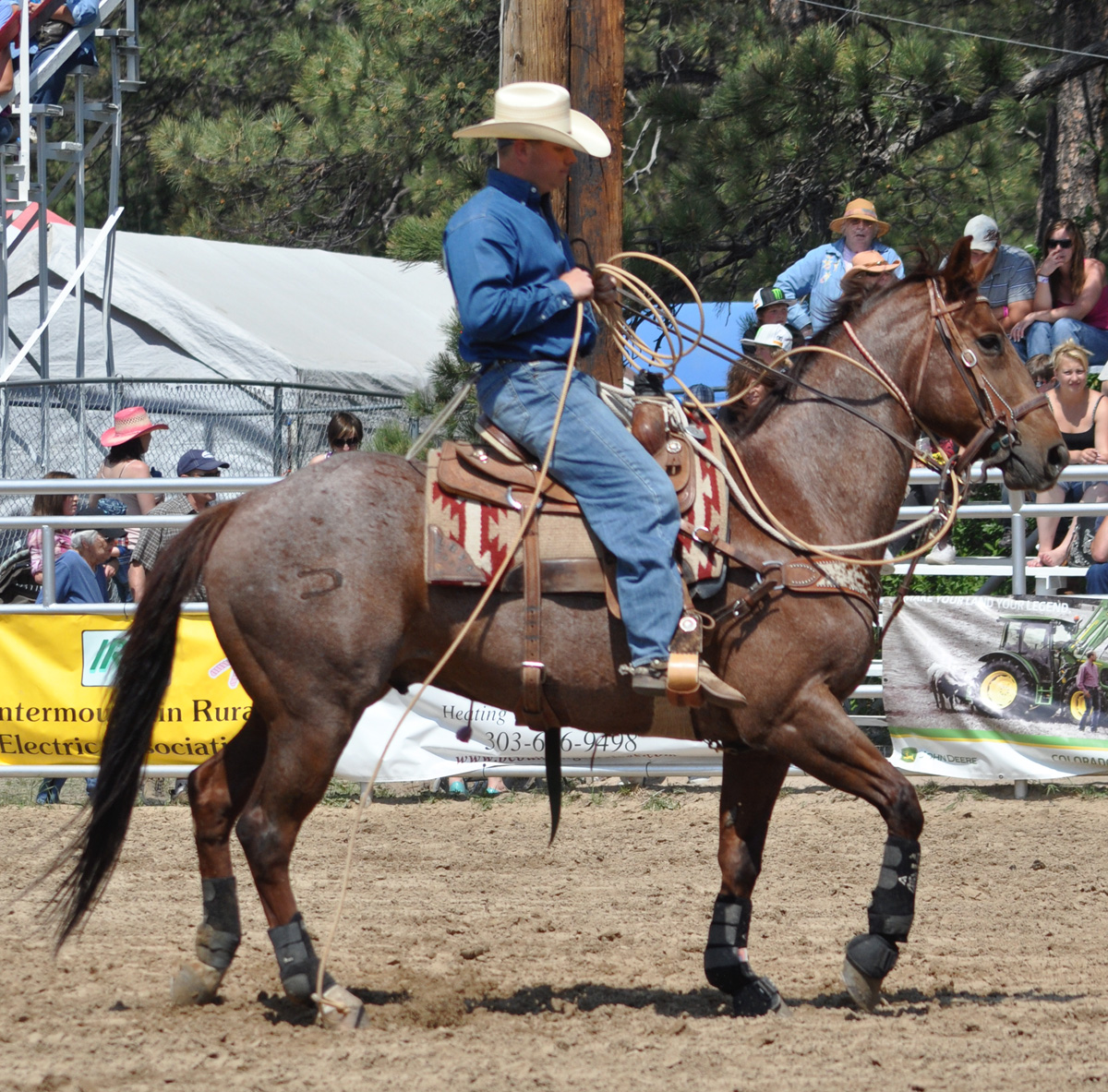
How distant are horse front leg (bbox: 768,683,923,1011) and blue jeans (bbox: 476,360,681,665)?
1.73ft

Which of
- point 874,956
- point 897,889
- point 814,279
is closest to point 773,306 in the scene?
point 814,279

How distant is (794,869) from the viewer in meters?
7.04

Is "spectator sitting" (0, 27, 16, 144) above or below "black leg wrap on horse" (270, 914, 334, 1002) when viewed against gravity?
above

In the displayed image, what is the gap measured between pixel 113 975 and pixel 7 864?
220 centimetres

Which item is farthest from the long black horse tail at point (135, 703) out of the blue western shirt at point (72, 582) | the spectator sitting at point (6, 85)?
the spectator sitting at point (6, 85)

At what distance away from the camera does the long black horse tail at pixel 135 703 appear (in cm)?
486

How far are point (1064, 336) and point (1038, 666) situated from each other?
9.87ft

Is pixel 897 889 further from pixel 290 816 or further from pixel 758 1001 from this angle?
pixel 290 816

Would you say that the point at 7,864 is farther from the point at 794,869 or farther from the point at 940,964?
the point at 940,964

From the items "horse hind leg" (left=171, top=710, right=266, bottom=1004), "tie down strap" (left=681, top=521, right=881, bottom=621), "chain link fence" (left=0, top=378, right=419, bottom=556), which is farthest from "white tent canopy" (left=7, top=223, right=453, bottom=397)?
"tie down strap" (left=681, top=521, right=881, bottom=621)

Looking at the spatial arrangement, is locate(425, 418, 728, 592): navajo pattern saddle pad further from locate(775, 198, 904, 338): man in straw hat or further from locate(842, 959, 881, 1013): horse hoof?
locate(775, 198, 904, 338): man in straw hat

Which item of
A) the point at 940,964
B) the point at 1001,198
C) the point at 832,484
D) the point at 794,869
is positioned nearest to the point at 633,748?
the point at 794,869

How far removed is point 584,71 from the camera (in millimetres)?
6832

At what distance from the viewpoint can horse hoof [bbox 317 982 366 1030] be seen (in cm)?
461
